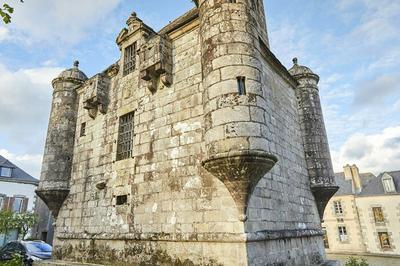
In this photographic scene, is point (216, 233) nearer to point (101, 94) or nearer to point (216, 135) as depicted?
point (216, 135)

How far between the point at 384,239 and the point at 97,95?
2582 centimetres

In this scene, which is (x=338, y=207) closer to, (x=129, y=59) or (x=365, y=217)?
(x=365, y=217)

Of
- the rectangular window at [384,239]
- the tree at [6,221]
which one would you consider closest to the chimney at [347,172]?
the rectangular window at [384,239]

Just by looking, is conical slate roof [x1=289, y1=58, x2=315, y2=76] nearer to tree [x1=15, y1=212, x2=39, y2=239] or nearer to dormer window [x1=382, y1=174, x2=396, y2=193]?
dormer window [x1=382, y1=174, x2=396, y2=193]

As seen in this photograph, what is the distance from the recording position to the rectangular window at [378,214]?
75.6 ft

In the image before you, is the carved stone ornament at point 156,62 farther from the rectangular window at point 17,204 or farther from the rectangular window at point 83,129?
the rectangular window at point 17,204

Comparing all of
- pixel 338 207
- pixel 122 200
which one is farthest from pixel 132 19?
pixel 338 207

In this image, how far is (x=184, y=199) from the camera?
5895 mm

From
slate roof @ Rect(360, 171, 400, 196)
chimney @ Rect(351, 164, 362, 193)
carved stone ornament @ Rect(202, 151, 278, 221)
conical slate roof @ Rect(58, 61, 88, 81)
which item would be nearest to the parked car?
conical slate roof @ Rect(58, 61, 88, 81)

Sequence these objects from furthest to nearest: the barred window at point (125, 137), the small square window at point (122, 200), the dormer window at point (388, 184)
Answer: the dormer window at point (388, 184), the barred window at point (125, 137), the small square window at point (122, 200)

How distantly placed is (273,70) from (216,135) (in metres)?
4.09

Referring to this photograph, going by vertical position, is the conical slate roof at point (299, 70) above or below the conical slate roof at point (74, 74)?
below

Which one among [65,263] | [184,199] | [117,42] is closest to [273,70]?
[184,199]

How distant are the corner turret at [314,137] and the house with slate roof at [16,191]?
2285 cm
